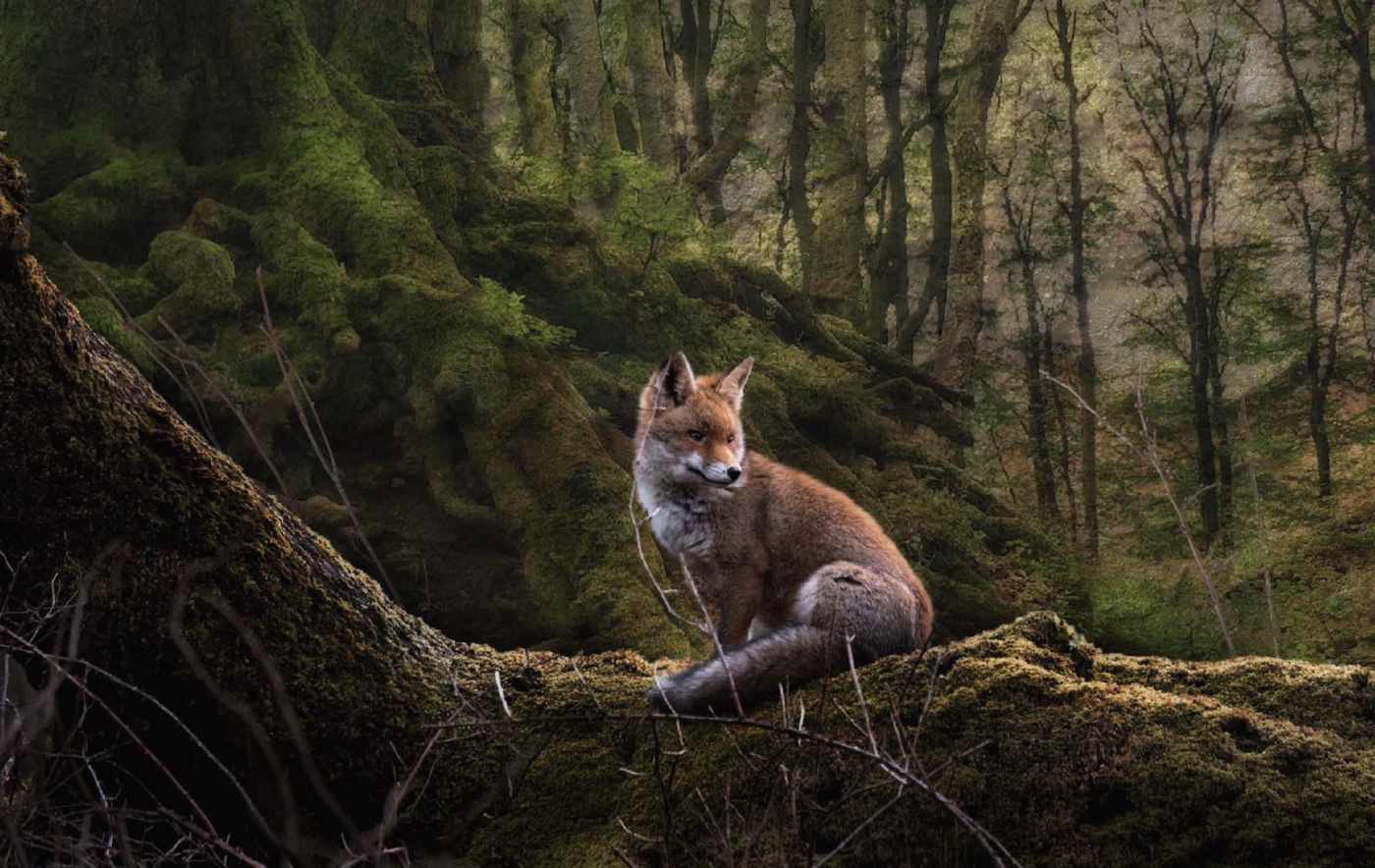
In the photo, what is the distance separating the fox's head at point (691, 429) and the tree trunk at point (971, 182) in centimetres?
1364

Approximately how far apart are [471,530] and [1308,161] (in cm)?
1819

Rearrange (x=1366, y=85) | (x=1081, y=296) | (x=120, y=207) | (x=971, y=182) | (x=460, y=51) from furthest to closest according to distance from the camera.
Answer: (x=1081, y=296)
(x=971, y=182)
(x=1366, y=85)
(x=460, y=51)
(x=120, y=207)

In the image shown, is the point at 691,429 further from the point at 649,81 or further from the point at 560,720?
the point at 649,81

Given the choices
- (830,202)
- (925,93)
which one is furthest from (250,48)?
(925,93)

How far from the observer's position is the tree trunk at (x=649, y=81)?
17109 millimetres

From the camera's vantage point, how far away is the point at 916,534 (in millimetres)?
11781

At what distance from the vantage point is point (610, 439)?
9.47 m

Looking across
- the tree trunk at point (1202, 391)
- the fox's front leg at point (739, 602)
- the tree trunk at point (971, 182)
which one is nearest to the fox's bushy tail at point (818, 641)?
the fox's front leg at point (739, 602)

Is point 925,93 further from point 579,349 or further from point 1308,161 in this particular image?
point 579,349

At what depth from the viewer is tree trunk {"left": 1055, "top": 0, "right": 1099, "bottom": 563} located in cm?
1867

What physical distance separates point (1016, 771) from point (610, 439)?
6.85 meters

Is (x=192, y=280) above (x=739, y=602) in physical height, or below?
above

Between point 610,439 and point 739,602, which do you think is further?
point 610,439

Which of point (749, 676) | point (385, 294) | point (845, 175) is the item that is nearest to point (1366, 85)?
point (845, 175)
